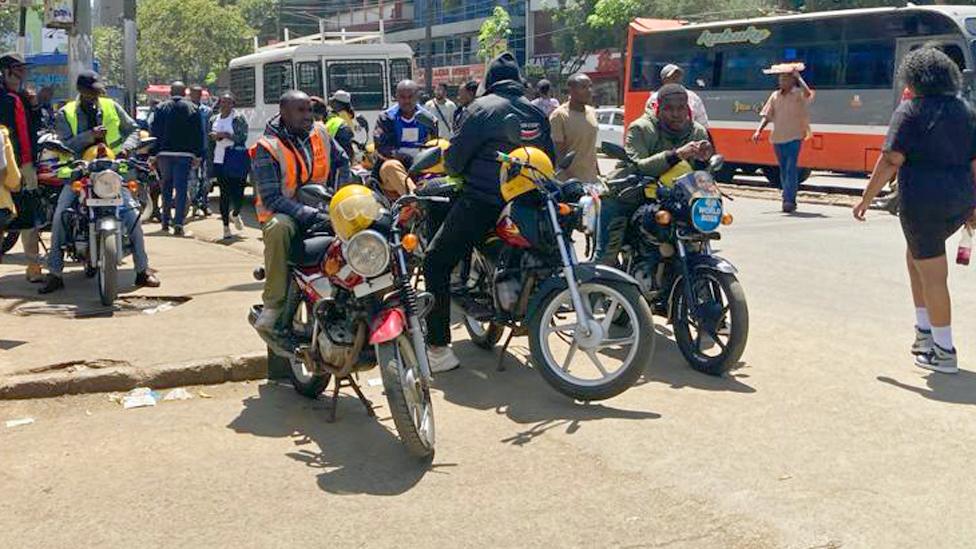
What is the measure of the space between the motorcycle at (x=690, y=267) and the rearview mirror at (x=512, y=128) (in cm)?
67

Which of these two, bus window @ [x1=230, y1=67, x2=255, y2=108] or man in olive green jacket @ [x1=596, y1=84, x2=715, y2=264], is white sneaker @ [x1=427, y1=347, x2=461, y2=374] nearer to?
man in olive green jacket @ [x1=596, y1=84, x2=715, y2=264]

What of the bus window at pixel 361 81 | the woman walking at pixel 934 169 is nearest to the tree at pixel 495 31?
the bus window at pixel 361 81

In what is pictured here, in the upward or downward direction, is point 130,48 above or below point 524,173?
above

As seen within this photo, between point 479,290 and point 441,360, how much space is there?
475 millimetres

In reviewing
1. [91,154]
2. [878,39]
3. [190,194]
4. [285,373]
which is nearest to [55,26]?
[190,194]

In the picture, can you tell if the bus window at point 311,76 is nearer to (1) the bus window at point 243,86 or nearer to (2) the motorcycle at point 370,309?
(1) the bus window at point 243,86

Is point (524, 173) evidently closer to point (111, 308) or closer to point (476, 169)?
point (476, 169)

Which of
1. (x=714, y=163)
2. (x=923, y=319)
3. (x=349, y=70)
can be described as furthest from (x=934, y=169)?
(x=349, y=70)

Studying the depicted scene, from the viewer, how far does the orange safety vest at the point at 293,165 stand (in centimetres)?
552

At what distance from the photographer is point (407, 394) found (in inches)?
173

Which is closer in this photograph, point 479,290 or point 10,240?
point 479,290

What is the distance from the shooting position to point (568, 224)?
5.66m

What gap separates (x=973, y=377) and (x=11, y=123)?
278 inches

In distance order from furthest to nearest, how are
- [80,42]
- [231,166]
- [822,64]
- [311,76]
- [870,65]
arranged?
[822,64], [870,65], [311,76], [80,42], [231,166]
